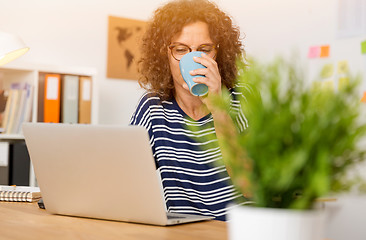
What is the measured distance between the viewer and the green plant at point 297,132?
49 centimetres

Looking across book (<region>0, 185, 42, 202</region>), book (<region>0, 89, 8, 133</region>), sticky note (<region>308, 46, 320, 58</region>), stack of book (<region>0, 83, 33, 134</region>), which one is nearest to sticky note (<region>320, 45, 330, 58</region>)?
sticky note (<region>308, 46, 320, 58</region>)

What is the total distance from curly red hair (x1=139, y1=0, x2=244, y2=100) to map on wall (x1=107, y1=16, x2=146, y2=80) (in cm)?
159

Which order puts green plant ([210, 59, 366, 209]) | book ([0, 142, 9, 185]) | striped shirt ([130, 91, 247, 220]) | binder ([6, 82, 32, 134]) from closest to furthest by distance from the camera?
green plant ([210, 59, 366, 209])
striped shirt ([130, 91, 247, 220])
book ([0, 142, 9, 185])
binder ([6, 82, 32, 134])

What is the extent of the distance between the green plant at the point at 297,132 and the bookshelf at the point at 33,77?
98.1 inches

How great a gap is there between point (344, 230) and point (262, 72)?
2.72m

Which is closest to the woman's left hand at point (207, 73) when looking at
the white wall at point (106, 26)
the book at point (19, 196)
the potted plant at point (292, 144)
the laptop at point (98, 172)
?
the laptop at point (98, 172)

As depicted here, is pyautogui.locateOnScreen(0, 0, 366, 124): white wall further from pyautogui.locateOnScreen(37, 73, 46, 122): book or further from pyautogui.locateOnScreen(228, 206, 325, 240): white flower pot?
pyautogui.locateOnScreen(228, 206, 325, 240): white flower pot

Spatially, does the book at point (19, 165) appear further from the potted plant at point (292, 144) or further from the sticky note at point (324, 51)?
the potted plant at point (292, 144)

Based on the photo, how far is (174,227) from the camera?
991 millimetres

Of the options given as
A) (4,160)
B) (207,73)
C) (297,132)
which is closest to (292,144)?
(297,132)

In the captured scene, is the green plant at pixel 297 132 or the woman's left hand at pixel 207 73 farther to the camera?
the woman's left hand at pixel 207 73

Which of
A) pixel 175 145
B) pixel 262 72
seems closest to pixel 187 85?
pixel 175 145

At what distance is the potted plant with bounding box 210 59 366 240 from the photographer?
0.49m

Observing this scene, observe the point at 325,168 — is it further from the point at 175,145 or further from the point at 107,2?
the point at 107,2
